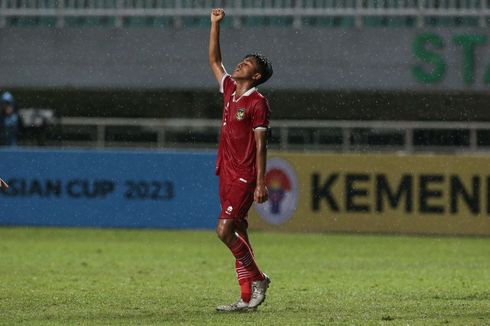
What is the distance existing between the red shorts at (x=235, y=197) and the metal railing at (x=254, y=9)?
57.0ft

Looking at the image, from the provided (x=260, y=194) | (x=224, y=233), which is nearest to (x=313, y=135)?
(x=224, y=233)

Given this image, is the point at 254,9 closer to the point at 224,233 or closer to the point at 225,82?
the point at 225,82

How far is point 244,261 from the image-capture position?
29.2 ft

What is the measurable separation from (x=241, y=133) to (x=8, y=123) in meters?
13.7

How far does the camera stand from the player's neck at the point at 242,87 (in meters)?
8.81

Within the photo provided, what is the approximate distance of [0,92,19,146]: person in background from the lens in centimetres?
2155

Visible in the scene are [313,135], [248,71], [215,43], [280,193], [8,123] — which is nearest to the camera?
[248,71]

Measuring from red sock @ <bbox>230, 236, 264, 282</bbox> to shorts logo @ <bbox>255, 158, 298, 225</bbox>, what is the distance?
937 centimetres

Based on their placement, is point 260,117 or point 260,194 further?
point 260,117

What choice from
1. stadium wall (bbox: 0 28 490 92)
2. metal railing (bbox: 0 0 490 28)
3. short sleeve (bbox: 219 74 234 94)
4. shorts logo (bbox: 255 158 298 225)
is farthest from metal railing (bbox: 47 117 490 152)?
short sleeve (bbox: 219 74 234 94)

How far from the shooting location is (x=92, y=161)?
19.1 metres

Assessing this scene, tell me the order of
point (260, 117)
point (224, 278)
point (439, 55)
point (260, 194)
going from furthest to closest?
point (439, 55) → point (224, 278) → point (260, 117) → point (260, 194)

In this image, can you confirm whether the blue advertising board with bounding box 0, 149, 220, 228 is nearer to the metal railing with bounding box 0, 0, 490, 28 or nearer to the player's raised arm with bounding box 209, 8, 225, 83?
the metal railing with bounding box 0, 0, 490, 28

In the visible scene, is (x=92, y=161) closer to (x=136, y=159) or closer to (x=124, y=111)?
(x=136, y=159)
